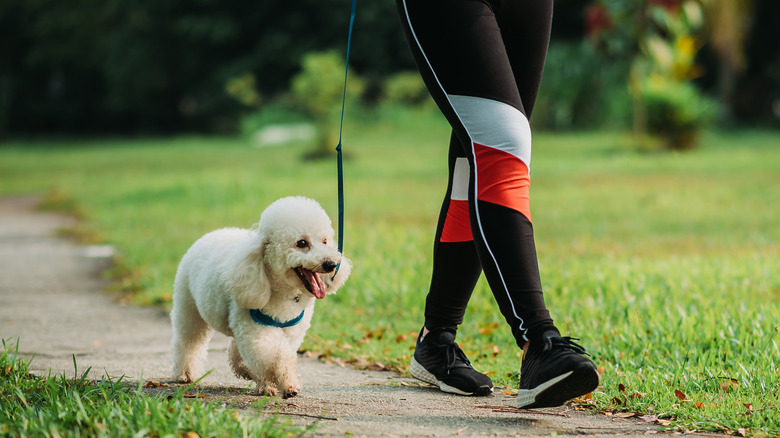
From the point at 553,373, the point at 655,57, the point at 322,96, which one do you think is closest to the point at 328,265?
the point at 553,373

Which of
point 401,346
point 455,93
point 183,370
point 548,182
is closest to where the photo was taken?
point 455,93

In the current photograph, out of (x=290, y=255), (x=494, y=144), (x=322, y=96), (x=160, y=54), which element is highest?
(x=160, y=54)

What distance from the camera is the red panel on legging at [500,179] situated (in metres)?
2.84

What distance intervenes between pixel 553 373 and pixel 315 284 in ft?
3.02

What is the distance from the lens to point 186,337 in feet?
11.7

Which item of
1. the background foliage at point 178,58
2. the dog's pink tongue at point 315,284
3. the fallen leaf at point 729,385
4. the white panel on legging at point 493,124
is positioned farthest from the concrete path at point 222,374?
the background foliage at point 178,58

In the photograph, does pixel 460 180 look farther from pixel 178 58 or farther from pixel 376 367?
pixel 178 58

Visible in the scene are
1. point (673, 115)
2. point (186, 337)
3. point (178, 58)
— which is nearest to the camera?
point (186, 337)

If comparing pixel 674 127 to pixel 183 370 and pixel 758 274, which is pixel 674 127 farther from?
pixel 183 370

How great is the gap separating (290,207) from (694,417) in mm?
1529

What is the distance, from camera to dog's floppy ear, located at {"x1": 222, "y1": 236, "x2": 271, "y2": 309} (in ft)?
9.92

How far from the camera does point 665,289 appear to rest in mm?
5168

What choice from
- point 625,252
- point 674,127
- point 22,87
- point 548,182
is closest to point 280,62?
point 22,87

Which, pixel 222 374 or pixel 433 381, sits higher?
pixel 433 381
